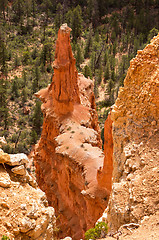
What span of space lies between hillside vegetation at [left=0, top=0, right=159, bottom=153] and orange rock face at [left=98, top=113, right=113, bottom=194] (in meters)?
21.5

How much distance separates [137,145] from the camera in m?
9.93

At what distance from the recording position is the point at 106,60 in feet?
192

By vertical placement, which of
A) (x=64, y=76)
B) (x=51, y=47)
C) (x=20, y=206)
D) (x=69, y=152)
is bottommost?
(x=20, y=206)

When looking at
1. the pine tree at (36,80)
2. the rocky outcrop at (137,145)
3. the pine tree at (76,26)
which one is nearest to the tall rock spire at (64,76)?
the rocky outcrop at (137,145)

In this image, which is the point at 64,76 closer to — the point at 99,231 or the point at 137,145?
the point at 137,145

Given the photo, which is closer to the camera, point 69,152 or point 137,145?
point 137,145

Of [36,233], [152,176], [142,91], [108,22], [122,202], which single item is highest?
[108,22]

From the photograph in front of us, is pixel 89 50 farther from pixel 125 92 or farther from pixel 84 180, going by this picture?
pixel 125 92

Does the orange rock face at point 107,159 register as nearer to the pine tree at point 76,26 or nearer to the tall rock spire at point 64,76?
the tall rock spire at point 64,76

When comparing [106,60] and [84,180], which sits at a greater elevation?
[106,60]

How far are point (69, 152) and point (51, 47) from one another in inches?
1544

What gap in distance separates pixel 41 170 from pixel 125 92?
18.4m

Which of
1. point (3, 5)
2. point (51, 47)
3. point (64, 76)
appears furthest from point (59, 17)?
point (64, 76)

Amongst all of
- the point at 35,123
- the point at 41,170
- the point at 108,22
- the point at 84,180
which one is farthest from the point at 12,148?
the point at 108,22
